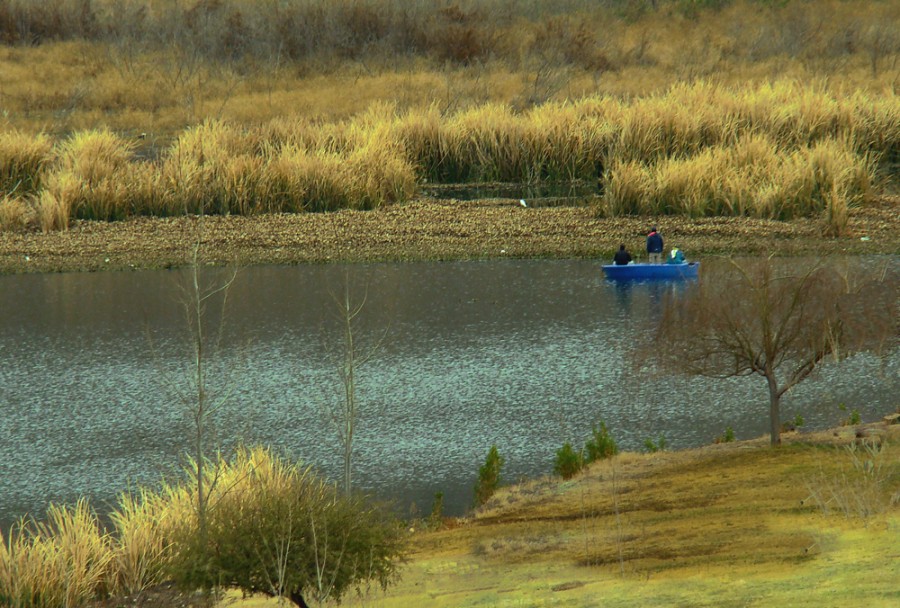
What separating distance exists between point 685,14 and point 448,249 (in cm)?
3047

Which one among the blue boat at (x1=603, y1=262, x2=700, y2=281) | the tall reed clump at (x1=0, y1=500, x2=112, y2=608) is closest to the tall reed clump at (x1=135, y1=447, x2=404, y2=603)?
the tall reed clump at (x1=0, y1=500, x2=112, y2=608)

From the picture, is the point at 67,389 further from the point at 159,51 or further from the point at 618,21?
the point at 618,21

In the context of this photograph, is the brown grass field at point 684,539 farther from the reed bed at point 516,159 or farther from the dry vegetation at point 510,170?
the reed bed at point 516,159

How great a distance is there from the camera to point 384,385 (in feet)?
54.6

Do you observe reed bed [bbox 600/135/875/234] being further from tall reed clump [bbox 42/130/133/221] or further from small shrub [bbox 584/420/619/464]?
small shrub [bbox 584/420/619/464]

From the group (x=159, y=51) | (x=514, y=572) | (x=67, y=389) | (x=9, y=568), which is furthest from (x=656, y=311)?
(x=159, y=51)

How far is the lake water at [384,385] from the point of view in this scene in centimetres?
1373

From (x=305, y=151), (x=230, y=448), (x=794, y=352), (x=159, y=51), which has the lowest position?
(x=230, y=448)

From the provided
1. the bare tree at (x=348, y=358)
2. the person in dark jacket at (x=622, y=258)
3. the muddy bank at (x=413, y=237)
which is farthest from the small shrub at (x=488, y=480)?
the muddy bank at (x=413, y=237)

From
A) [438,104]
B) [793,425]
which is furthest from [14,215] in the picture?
[793,425]

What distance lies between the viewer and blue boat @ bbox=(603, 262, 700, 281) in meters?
22.6

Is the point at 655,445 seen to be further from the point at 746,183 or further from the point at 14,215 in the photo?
the point at 14,215

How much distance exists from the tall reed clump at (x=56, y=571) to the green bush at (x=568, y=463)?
4312mm

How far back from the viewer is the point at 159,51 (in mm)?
47219
